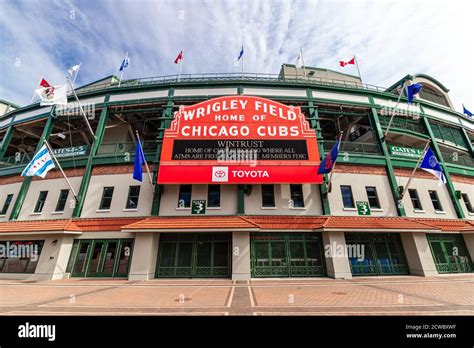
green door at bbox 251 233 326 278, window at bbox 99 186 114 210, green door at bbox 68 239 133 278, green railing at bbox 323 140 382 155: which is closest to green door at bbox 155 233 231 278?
green door at bbox 251 233 326 278

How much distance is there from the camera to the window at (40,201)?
1645 cm

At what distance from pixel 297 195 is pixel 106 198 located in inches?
576

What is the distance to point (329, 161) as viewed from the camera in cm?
1316

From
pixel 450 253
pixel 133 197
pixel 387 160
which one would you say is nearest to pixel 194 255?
pixel 133 197

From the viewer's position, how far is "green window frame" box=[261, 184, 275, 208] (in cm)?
1530

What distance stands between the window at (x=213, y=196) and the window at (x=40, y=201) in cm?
1347

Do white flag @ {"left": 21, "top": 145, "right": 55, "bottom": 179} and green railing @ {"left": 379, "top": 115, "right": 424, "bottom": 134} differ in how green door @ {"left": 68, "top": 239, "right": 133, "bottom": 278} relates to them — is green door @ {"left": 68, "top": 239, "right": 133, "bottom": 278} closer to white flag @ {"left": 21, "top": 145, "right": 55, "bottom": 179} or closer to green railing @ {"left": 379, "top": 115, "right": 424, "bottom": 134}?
white flag @ {"left": 21, "top": 145, "right": 55, "bottom": 179}

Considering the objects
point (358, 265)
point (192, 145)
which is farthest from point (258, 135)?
point (358, 265)

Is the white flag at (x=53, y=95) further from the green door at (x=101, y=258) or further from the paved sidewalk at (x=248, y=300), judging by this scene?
the paved sidewalk at (x=248, y=300)

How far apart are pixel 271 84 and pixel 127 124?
46.6 ft

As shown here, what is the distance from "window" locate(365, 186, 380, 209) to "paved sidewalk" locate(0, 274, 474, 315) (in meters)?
5.70

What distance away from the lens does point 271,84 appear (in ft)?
60.2

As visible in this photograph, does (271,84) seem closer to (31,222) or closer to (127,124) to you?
(127,124)

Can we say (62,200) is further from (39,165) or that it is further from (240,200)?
(240,200)
